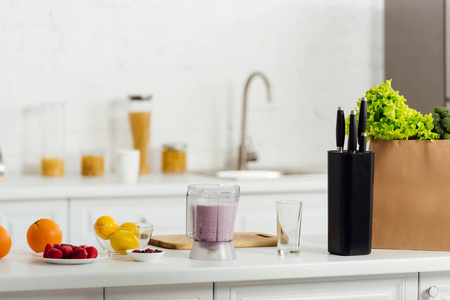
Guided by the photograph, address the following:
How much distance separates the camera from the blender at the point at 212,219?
148 cm

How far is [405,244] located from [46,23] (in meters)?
2.39

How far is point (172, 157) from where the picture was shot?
3.50 metres

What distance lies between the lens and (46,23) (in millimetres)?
3438

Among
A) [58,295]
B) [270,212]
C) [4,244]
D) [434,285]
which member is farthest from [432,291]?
[270,212]

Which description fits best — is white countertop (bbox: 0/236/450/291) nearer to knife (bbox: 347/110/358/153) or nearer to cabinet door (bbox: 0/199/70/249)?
knife (bbox: 347/110/358/153)

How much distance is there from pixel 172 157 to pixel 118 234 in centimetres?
196

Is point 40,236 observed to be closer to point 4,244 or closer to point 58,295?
point 4,244

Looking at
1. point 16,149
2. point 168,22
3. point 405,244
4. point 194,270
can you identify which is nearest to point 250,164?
point 168,22

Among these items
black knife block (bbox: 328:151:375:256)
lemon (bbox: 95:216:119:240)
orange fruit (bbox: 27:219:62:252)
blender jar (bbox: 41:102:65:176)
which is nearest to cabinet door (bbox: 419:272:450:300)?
black knife block (bbox: 328:151:375:256)

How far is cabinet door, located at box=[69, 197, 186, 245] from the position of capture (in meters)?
2.82

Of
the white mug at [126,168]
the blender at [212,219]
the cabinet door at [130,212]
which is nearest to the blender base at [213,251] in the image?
the blender at [212,219]

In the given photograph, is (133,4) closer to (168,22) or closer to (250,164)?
(168,22)

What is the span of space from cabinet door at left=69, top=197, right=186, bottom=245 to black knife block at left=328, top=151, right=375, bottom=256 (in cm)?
141

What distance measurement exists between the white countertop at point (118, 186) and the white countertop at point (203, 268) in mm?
1200
